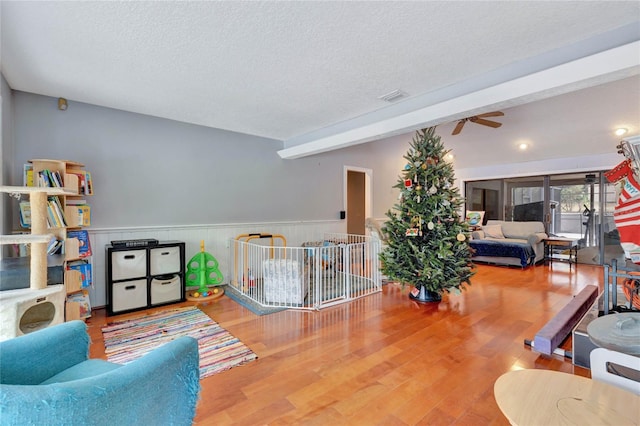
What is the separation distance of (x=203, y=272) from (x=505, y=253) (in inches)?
237

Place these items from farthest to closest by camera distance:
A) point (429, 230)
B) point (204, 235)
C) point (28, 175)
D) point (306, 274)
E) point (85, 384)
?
point (204, 235), point (306, 274), point (429, 230), point (28, 175), point (85, 384)

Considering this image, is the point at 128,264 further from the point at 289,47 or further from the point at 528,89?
the point at 528,89

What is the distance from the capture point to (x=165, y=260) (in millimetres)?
3664

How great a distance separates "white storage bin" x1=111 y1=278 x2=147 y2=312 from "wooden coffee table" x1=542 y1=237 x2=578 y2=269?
7.61m

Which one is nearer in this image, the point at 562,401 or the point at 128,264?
the point at 562,401

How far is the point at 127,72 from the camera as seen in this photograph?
2.60 meters

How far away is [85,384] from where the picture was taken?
787mm

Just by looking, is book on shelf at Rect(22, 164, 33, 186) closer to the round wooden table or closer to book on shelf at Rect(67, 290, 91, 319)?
book on shelf at Rect(67, 290, 91, 319)

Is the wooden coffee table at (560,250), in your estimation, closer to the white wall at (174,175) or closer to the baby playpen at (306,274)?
the white wall at (174,175)

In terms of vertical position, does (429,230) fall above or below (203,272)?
above

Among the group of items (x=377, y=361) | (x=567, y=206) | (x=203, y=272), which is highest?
(x=567, y=206)

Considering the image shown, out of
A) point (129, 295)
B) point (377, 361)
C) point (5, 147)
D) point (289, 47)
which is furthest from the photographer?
point (129, 295)

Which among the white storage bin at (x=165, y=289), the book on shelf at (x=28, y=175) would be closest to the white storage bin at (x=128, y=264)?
the white storage bin at (x=165, y=289)

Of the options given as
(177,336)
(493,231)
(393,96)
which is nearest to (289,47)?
(393,96)
